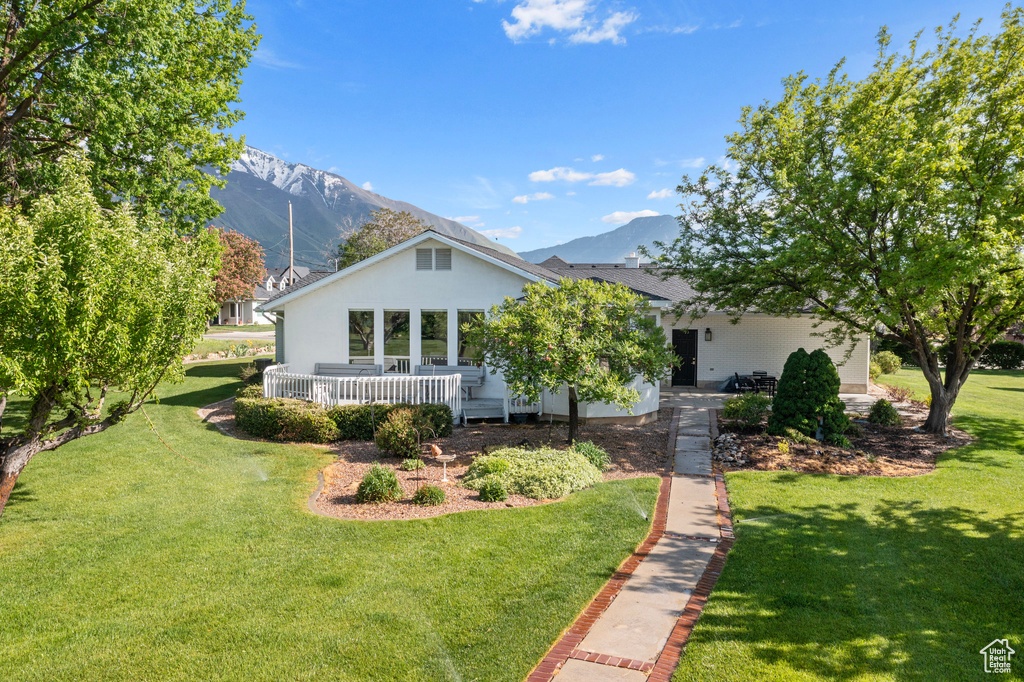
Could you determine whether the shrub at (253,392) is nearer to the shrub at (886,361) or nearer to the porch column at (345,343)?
the porch column at (345,343)

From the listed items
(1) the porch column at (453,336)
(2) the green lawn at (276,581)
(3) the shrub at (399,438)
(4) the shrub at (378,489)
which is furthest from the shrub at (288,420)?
(4) the shrub at (378,489)

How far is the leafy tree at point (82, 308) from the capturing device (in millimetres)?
6203

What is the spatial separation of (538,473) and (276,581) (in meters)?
4.73

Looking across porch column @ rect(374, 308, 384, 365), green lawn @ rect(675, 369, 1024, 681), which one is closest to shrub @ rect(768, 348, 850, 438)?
green lawn @ rect(675, 369, 1024, 681)

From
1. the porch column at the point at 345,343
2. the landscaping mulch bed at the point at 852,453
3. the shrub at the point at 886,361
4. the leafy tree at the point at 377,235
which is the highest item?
the leafy tree at the point at 377,235

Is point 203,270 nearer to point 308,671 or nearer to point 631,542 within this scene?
point 308,671

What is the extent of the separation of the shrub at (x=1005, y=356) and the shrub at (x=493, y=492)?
3071 cm

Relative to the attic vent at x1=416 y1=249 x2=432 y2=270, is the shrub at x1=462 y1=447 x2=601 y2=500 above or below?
below

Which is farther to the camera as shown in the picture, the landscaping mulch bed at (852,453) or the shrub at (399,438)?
the shrub at (399,438)

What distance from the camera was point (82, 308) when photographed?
6.47 metres

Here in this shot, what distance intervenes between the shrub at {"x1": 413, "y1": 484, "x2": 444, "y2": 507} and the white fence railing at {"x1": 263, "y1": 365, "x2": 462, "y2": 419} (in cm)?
587

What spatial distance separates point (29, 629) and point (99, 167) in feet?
32.0

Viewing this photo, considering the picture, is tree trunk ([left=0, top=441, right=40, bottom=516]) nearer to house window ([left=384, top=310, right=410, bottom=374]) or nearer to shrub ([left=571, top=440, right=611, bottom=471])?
shrub ([left=571, top=440, right=611, bottom=471])

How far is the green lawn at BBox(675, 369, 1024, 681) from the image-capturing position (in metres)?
4.72
